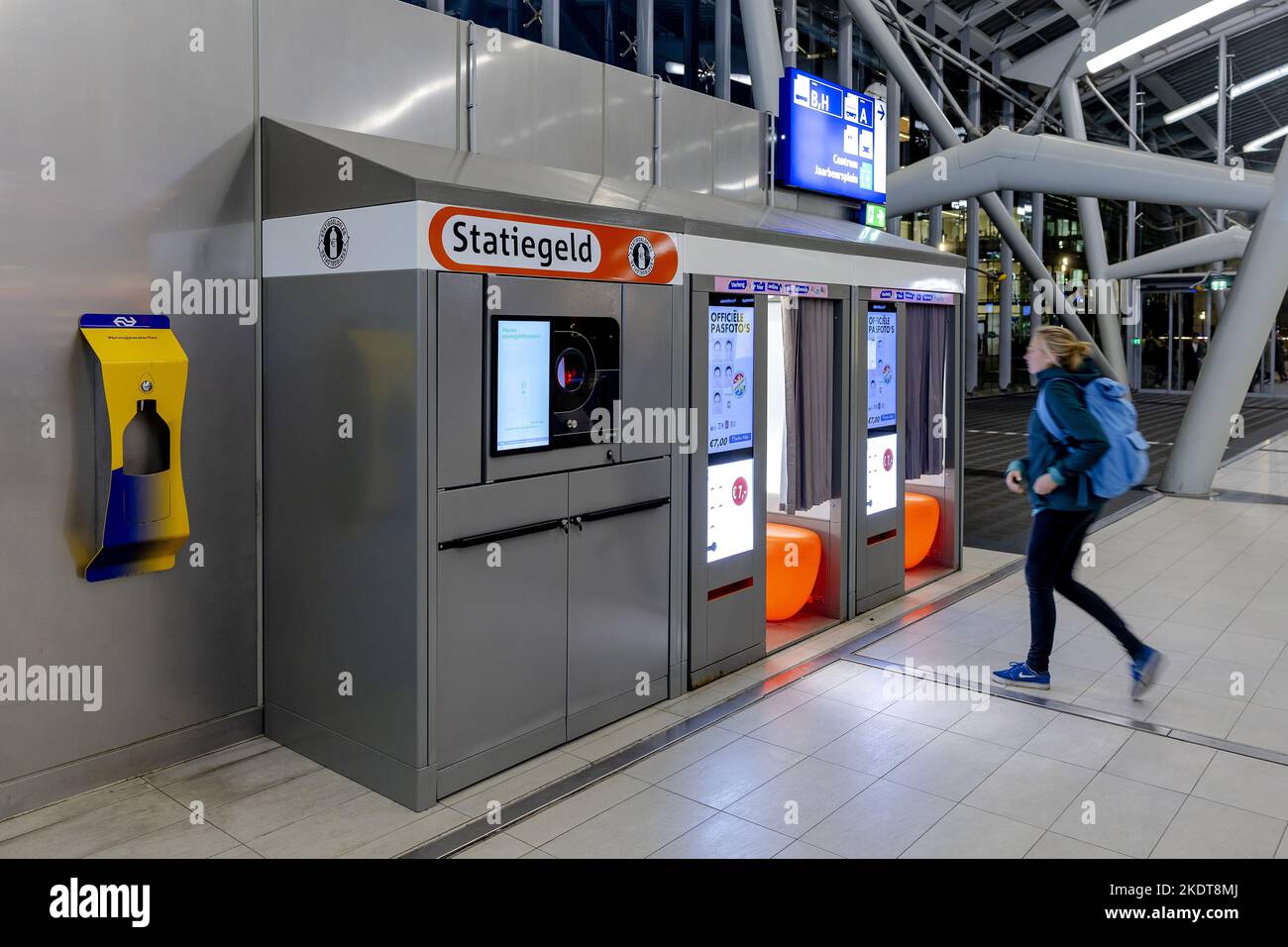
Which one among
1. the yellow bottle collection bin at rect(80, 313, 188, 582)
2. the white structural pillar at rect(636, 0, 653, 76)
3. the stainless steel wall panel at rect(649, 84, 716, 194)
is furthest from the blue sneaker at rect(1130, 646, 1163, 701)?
the white structural pillar at rect(636, 0, 653, 76)

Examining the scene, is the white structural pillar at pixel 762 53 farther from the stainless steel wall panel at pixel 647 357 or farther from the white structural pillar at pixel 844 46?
the white structural pillar at pixel 844 46

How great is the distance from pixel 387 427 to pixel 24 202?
4.90 feet

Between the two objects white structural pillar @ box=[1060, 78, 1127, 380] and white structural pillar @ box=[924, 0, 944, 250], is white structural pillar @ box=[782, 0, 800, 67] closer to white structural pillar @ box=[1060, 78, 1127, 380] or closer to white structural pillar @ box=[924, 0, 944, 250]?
white structural pillar @ box=[1060, 78, 1127, 380]

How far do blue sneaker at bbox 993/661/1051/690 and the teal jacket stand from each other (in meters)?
0.93

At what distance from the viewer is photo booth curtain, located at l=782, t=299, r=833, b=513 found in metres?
6.02

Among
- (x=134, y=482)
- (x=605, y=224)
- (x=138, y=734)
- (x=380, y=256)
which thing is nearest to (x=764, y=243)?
(x=605, y=224)

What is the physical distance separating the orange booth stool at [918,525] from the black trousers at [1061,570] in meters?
2.32

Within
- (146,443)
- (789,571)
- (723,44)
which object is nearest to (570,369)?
(146,443)

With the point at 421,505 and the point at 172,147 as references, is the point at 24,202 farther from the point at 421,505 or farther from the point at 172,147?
the point at 421,505

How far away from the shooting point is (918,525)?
7.53m

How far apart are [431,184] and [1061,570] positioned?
11.4 feet

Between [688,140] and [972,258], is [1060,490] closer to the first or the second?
[688,140]
